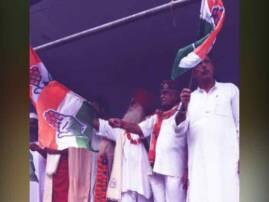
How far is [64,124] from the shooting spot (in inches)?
62.0

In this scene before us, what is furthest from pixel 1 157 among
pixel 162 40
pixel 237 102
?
pixel 237 102

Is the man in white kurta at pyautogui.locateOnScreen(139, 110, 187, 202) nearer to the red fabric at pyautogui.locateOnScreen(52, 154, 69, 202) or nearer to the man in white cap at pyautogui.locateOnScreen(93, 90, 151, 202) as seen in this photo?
the man in white cap at pyautogui.locateOnScreen(93, 90, 151, 202)

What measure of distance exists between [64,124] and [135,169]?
30 centimetres

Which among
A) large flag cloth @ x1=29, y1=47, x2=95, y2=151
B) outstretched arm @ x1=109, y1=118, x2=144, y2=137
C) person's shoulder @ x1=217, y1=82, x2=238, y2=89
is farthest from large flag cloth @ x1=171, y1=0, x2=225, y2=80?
large flag cloth @ x1=29, y1=47, x2=95, y2=151

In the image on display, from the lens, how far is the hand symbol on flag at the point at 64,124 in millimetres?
1555

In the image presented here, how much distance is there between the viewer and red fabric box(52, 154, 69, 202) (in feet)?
5.11

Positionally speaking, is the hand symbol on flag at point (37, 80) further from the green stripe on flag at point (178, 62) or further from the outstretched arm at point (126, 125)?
the green stripe on flag at point (178, 62)

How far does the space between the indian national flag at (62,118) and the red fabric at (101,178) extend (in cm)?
7

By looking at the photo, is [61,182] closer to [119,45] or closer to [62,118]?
[62,118]

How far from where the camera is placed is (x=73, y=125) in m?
1.56

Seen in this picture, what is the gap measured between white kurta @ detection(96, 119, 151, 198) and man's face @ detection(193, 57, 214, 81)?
0.29 m

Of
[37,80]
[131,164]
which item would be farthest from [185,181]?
[37,80]

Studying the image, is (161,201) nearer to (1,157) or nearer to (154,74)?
(154,74)

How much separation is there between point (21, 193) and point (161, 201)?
1.69ft
